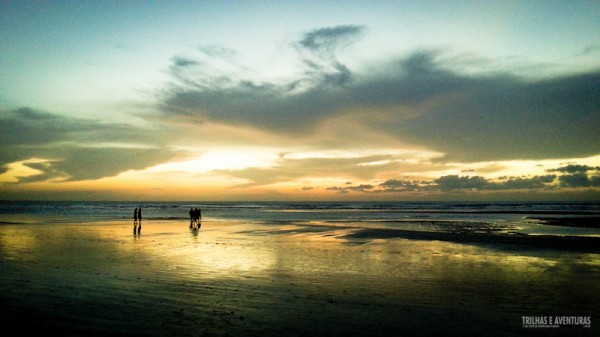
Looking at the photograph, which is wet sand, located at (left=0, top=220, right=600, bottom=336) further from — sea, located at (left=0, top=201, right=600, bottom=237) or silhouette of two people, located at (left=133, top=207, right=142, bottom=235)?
sea, located at (left=0, top=201, right=600, bottom=237)

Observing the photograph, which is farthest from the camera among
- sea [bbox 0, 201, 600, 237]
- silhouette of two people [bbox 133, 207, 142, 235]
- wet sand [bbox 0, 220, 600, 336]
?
sea [bbox 0, 201, 600, 237]

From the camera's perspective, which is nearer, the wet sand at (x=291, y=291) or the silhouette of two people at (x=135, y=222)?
the wet sand at (x=291, y=291)

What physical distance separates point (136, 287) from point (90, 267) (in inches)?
209

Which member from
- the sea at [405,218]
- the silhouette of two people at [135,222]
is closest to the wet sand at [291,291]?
the silhouette of two people at [135,222]

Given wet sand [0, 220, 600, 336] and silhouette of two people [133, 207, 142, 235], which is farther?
silhouette of two people [133, 207, 142, 235]

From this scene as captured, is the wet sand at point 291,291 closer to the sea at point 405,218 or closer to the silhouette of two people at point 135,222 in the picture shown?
the silhouette of two people at point 135,222

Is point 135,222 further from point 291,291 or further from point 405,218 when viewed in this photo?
point 405,218

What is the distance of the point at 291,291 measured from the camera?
13.2 m

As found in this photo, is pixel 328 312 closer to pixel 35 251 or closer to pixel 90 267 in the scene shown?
pixel 90 267

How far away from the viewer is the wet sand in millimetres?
9703

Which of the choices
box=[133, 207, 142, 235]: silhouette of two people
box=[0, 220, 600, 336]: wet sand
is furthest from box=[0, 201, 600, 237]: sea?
box=[0, 220, 600, 336]: wet sand

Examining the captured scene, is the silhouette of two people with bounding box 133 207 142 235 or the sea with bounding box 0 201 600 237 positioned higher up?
the silhouette of two people with bounding box 133 207 142 235

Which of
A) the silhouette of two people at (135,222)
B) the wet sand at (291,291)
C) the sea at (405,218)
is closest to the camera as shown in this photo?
the wet sand at (291,291)

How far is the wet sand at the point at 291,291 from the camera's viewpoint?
31.8 ft
